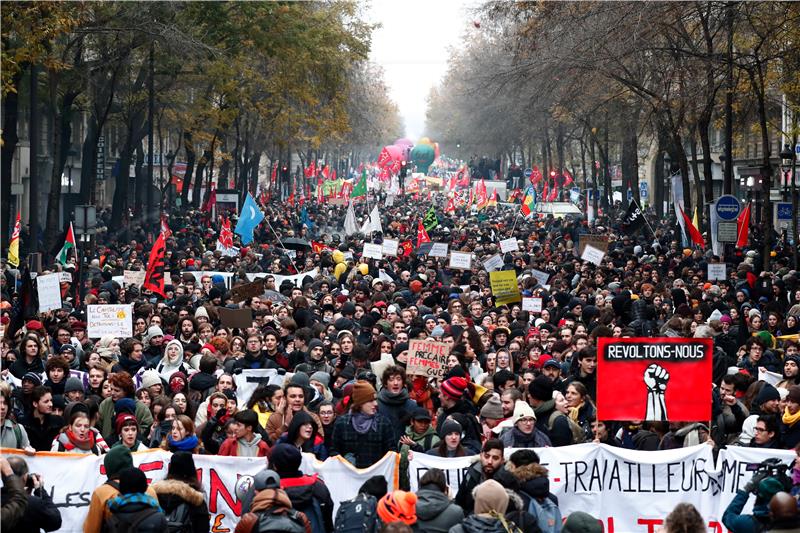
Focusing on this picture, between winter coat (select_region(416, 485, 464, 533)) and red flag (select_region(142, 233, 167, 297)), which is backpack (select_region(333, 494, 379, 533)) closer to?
winter coat (select_region(416, 485, 464, 533))

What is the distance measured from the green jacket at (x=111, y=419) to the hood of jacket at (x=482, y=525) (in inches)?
173

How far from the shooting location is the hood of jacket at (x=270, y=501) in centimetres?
718

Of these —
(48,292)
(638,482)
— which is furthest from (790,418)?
(48,292)

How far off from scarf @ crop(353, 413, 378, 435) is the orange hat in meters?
2.40

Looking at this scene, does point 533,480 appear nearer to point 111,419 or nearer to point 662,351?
point 662,351

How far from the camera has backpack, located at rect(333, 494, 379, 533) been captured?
24.9 ft

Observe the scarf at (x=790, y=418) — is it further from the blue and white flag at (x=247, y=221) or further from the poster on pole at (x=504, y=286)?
Result: the blue and white flag at (x=247, y=221)

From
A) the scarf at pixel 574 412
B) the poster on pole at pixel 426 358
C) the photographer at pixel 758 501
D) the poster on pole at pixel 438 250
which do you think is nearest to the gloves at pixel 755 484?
the photographer at pixel 758 501

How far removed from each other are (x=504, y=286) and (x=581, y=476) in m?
11.9

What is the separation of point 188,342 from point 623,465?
635 cm

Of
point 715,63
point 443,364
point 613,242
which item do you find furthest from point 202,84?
point 443,364

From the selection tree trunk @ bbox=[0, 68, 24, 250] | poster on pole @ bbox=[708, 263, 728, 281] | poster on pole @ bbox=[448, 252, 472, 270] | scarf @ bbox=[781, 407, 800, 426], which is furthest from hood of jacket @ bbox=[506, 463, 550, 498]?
tree trunk @ bbox=[0, 68, 24, 250]

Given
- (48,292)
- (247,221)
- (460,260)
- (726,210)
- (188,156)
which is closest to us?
(48,292)

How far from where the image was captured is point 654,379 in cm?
1027
